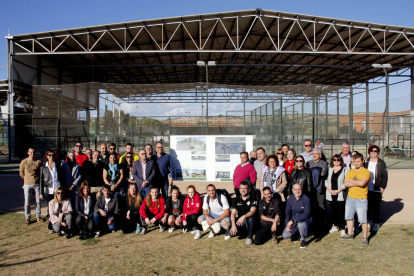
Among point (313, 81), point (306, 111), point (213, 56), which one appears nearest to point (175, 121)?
point (306, 111)

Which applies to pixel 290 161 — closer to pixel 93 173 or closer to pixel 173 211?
pixel 173 211

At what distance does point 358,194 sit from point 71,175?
Answer: 571 centimetres

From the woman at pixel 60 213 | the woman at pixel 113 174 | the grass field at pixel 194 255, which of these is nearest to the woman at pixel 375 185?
the grass field at pixel 194 255

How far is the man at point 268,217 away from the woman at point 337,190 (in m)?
1.08

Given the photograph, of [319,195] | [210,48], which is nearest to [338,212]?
[319,195]

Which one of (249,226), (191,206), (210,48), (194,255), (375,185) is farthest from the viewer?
(210,48)

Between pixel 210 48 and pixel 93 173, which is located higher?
pixel 210 48

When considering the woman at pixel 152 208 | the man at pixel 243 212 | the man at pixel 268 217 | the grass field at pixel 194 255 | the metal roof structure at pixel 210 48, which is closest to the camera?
the grass field at pixel 194 255

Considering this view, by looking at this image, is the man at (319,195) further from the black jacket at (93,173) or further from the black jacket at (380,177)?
the black jacket at (93,173)

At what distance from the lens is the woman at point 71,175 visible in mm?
6464

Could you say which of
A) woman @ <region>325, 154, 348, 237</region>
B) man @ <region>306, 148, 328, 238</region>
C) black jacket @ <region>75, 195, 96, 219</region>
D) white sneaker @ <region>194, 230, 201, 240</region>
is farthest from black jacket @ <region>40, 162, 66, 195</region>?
woman @ <region>325, 154, 348, 237</region>

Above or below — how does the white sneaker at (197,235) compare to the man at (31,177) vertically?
below

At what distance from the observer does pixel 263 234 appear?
5055mm

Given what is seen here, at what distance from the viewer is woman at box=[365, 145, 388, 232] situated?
17.8ft
